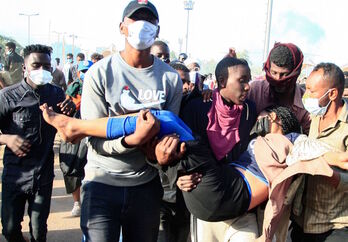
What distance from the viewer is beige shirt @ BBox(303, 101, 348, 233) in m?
2.42

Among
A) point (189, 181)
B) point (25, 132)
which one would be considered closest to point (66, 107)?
point (25, 132)

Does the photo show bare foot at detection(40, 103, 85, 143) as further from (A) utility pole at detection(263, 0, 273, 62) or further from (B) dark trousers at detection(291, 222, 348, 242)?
(A) utility pole at detection(263, 0, 273, 62)

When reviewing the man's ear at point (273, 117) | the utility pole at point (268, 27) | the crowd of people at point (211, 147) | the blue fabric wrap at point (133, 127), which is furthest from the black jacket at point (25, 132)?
the utility pole at point (268, 27)

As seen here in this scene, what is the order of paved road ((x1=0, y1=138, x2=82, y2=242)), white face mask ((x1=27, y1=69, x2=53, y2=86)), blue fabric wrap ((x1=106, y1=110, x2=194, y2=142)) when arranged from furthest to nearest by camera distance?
1. paved road ((x1=0, y1=138, x2=82, y2=242))
2. white face mask ((x1=27, y1=69, x2=53, y2=86))
3. blue fabric wrap ((x1=106, y1=110, x2=194, y2=142))

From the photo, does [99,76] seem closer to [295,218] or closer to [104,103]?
[104,103]

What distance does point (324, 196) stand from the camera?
2.44 m

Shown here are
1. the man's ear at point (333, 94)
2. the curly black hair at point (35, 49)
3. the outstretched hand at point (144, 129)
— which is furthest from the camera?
the curly black hair at point (35, 49)

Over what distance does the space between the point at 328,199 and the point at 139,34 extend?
1.66m

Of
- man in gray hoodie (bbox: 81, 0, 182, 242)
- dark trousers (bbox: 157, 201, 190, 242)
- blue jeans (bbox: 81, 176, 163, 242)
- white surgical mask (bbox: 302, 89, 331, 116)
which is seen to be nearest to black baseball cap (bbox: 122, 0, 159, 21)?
man in gray hoodie (bbox: 81, 0, 182, 242)

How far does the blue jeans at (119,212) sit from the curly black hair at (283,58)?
1.33 m

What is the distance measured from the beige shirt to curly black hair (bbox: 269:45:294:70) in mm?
569

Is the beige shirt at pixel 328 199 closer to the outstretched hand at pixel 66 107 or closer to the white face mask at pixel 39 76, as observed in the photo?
the outstretched hand at pixel 66 107

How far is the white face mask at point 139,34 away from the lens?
7.79 feet

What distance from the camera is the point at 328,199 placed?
243 centimetres
